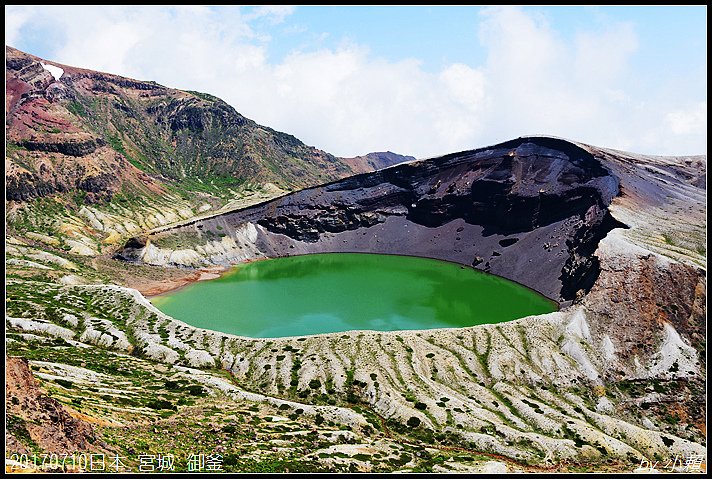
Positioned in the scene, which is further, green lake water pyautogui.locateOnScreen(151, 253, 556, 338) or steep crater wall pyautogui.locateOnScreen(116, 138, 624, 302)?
steep crater wall pyautogui.locateOnScreen(116, 138, 624, 302)

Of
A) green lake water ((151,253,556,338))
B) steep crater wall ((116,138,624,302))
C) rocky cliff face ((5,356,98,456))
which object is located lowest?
rocky cliff face ((5,356,98,456))

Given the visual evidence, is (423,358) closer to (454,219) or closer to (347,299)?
(347,299)

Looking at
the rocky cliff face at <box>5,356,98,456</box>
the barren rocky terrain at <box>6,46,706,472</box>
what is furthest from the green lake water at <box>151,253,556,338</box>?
the rocky cliff face at <box>5,356,98,456</box>

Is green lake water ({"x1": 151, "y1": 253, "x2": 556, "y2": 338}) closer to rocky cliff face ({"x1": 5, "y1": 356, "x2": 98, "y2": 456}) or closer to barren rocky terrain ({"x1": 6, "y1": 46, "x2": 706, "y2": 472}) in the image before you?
barren rocky terrain ({"x1": 6, "y1": 46, "x2": 706, "y2": 472})

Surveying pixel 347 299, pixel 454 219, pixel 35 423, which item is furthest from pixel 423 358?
pixel 454 219

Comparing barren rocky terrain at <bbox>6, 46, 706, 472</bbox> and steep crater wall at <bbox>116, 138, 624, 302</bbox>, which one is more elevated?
steep crater wall at <bbox>116, 138, 624, 302</bbox>

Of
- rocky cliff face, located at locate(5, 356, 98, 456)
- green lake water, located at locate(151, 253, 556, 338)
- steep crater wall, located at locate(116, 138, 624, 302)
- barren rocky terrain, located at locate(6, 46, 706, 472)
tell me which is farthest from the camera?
steep crater wall, located at locate(116, 138, 624, 302)

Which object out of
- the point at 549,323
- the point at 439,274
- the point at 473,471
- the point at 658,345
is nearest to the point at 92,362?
the point at 473,471
